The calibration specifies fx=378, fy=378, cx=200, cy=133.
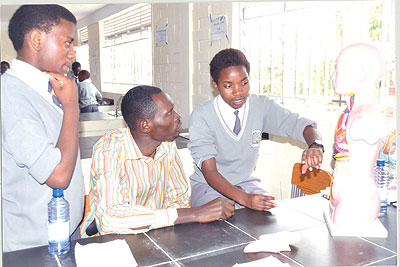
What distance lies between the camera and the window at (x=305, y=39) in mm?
2242

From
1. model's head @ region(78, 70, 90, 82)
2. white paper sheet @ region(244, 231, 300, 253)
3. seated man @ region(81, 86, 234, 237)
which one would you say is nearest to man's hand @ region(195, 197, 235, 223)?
seated man @ region(81, 86, 234, 237)

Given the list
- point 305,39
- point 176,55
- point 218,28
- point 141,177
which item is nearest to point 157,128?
point 141,177

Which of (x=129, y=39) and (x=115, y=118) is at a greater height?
(x=129, y=39)

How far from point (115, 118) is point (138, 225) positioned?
2401 millimetres

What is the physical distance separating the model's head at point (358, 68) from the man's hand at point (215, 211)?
509 mm

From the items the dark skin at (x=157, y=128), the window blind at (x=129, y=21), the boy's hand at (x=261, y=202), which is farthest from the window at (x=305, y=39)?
the window blind at (x=129, y=21)

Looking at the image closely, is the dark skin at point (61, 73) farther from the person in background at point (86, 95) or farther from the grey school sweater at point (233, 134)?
the person in background at point (86, 95)

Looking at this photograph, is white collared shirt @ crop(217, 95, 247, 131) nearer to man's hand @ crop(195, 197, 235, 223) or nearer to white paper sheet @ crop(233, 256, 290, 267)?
man's hand @ crop(195, 197, 235, 223)

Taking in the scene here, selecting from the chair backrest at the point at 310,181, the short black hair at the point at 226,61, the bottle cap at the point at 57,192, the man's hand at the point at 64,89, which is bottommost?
the chair backrest at the point at 310,181

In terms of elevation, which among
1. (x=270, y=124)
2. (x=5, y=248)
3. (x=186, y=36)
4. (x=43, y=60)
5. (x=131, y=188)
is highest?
(x=186, y=36)

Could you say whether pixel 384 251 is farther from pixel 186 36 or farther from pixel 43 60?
pixel 186 36

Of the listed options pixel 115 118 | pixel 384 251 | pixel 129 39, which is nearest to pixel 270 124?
pixel 384 251

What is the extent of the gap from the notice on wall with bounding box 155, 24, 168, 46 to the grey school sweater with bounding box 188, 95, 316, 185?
8.33 ft

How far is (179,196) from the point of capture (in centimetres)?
150
